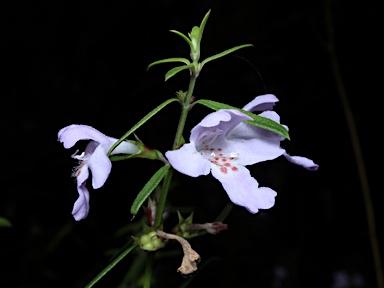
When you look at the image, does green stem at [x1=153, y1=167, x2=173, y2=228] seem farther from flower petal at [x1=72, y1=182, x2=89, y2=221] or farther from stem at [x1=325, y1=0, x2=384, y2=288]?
stem at [x1=325, y1=0, x2=384, y2=288]

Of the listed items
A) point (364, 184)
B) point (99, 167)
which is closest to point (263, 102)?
point (99, 167)

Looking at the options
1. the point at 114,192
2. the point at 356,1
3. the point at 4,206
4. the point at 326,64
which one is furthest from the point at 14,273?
the point at 356,1

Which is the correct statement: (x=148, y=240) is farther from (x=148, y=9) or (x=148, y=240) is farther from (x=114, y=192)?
(x=148, y=9)

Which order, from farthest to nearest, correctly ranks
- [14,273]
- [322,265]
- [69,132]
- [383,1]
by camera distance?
[322,265] < [383,1] < [14,273] < [69,132]

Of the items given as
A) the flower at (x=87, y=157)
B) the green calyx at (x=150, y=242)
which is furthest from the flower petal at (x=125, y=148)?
the green calyx at (x=150, y=242)

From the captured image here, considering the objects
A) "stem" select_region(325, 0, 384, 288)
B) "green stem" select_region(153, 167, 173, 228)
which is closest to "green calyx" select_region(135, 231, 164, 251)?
"green stem" select_region(153, 167, 173, 228)

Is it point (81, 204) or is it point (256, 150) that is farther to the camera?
point (256, 150)

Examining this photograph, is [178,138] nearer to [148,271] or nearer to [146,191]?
[146,191]
